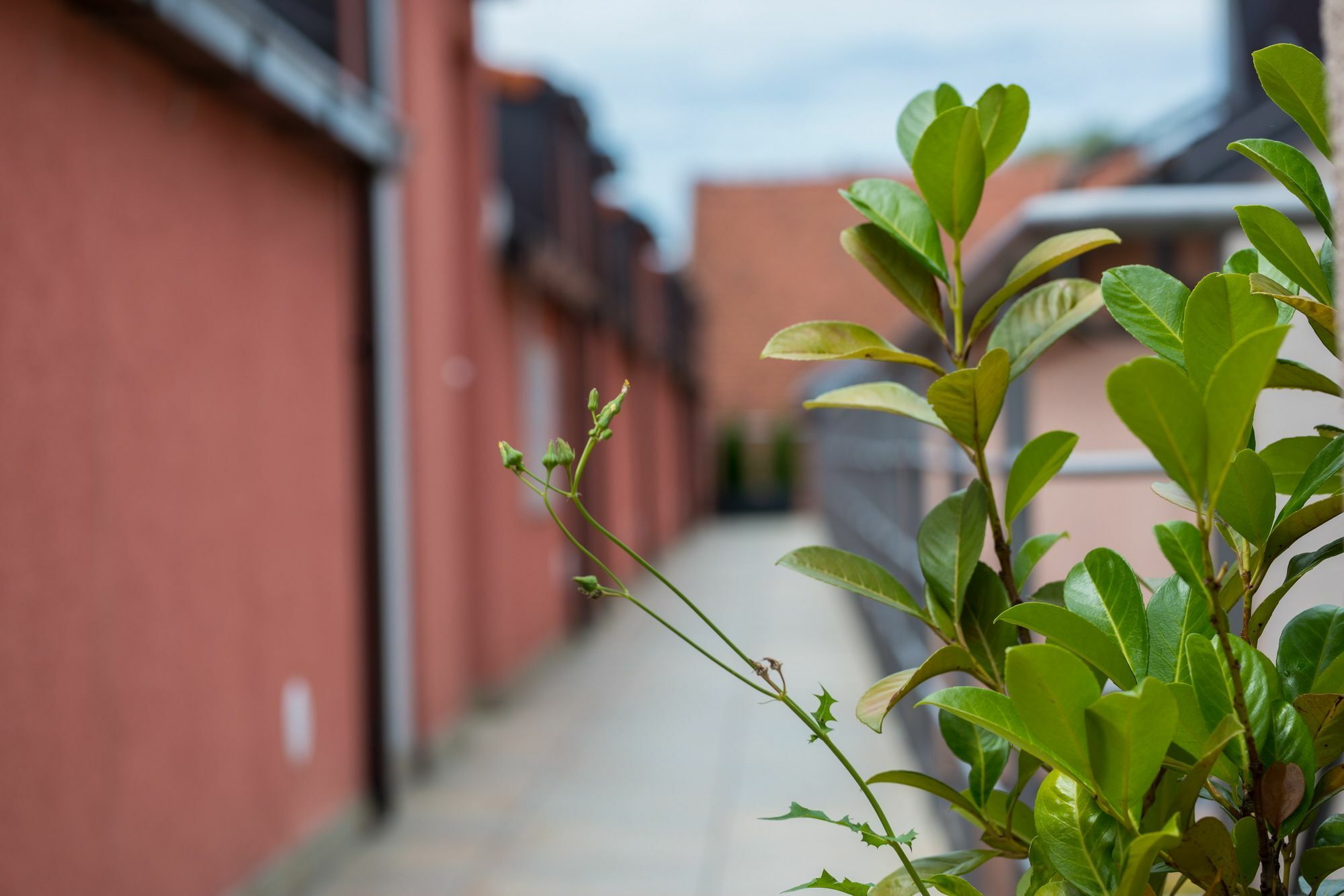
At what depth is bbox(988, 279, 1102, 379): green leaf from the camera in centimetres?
86

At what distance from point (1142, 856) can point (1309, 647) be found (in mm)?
203

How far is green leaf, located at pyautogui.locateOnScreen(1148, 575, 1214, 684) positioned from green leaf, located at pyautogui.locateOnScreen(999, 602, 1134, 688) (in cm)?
4

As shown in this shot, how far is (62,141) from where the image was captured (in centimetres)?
251

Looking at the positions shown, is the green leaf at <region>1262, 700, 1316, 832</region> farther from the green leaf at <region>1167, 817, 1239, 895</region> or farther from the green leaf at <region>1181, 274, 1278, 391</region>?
the green leaf at <region>1181, 274, 1278, 391</region>

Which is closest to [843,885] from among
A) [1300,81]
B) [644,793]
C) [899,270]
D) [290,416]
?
[899,270]

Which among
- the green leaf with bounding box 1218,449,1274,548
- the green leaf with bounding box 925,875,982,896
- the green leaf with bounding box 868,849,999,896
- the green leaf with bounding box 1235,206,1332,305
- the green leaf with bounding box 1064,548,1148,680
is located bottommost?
the green leaf with bounding box 868,849,999,896

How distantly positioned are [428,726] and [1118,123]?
35871 millimetres

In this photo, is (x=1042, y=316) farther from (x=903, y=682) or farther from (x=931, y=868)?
(x=931, y=868)

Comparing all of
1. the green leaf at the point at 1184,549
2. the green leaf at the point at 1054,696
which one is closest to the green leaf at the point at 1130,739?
the green leaf at the point at 1054,696

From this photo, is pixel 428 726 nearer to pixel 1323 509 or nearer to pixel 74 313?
pixel 74 313

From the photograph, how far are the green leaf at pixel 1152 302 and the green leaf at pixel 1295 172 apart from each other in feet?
0.26

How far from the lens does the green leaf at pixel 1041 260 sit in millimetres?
822

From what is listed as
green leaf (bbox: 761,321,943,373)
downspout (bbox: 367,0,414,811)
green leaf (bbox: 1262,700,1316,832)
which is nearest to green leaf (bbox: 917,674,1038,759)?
→ green leaf (bbox: 1262,700,1316,832)

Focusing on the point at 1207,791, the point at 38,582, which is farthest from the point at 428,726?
the point at 1207,791
